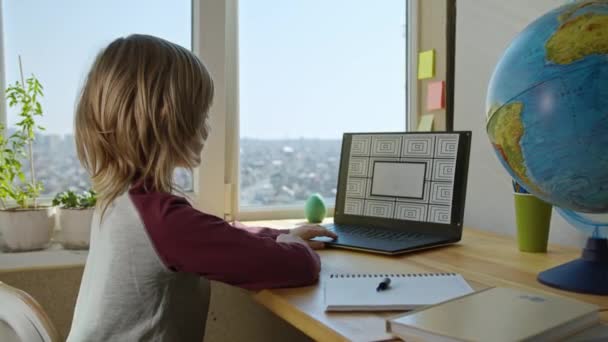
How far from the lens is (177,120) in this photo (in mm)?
922

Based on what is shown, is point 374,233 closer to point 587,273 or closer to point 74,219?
point 587,273

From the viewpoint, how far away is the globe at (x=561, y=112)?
0.73 metres

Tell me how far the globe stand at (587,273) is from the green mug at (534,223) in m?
0.24

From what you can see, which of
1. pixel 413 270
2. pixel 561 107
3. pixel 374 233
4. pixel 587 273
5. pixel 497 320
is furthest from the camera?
pixel 374 233

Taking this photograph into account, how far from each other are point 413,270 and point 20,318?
0.62 meters

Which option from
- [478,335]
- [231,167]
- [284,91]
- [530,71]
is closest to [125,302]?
[478,335]

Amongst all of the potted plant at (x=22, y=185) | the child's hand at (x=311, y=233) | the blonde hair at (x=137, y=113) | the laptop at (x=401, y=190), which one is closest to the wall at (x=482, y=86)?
the laptop at (x=401, y=190)

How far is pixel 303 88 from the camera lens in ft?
5.76

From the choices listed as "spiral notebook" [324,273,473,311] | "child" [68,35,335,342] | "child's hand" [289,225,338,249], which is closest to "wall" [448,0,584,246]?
"child's hand" [289,225,338,249]

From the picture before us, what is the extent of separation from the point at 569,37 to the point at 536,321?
1.26 ft

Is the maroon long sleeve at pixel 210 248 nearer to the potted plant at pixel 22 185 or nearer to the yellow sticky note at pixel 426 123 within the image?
the potted plant at pixel 22 185

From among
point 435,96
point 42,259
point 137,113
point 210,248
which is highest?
point 435,96

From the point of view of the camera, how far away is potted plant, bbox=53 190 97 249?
136 centimetres

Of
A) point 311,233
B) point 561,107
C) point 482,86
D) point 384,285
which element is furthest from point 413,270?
point 482,86
